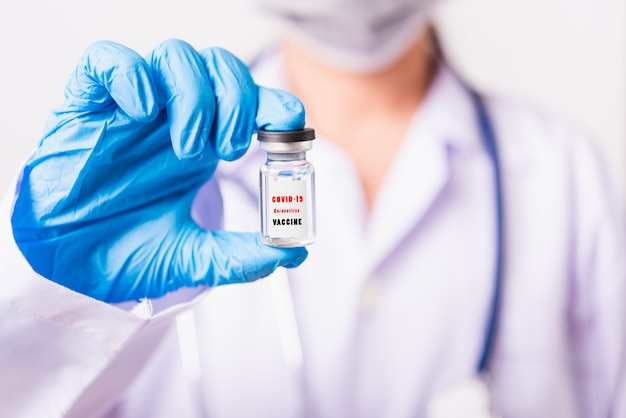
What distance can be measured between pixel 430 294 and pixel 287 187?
0.49 m

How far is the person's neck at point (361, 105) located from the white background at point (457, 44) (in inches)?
4.5

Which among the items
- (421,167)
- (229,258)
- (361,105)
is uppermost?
(361,105)

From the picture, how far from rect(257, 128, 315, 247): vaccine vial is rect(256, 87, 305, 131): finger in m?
0.01

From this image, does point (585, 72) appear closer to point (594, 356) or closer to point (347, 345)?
point (594, 356)

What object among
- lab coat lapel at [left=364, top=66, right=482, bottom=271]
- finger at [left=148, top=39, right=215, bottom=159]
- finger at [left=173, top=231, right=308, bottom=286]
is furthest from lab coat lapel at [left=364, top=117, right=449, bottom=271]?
finger at [left=148, top=39, right=215, bottom=159]

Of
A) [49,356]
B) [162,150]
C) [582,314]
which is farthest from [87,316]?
[582,314]

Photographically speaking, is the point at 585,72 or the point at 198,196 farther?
the point at 585,72

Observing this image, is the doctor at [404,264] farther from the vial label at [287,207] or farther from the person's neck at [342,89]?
the vial label at [287,207]

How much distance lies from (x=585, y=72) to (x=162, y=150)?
85 centimetres

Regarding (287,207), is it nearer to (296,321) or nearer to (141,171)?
(141,171)

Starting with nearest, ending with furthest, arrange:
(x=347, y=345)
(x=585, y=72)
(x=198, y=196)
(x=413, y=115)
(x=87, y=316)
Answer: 1. (x=87, y=316)
2. (x=198, y=196)
3. (x=347, y=345)
4. (x=413, y=115)
5. (x=585, y=72)

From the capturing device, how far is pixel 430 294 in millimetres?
1111

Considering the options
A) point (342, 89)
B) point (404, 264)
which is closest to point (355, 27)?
point (342, 89)

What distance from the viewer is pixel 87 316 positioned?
29.1 inches
